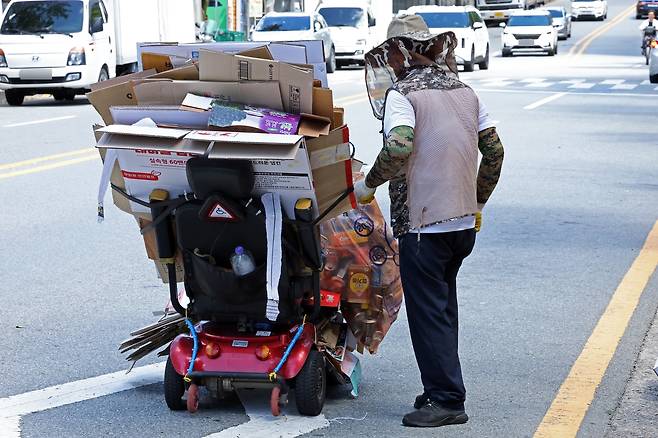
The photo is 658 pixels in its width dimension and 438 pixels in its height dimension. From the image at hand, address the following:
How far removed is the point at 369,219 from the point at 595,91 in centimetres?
2149

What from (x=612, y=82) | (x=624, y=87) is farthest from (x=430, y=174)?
(x=612, y=82)

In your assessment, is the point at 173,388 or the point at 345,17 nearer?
the point at 173,388

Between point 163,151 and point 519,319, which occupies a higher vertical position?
point 163,151

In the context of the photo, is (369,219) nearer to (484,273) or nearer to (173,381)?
(173,381)

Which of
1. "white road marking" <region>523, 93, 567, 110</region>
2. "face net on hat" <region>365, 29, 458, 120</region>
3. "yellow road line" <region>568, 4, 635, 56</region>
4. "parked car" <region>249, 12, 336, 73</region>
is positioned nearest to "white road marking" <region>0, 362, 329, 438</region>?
"face net on hat" <region>365, 29, 458, 120</region>

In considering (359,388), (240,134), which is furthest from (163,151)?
(359,388)

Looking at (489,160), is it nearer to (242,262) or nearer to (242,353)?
(242,262)

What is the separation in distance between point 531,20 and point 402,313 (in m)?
39.7

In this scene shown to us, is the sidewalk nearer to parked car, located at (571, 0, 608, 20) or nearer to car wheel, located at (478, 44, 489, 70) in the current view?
car wheel, located at (478, 44, 489, 70)

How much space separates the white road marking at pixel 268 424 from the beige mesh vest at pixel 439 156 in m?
0.90

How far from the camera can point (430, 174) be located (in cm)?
477

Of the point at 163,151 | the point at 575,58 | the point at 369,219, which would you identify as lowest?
the point at 575,58

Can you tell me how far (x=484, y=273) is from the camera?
320 inches

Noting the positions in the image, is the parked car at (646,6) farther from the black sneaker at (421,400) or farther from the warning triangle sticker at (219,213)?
the warning triangle sticker at (219,213)
